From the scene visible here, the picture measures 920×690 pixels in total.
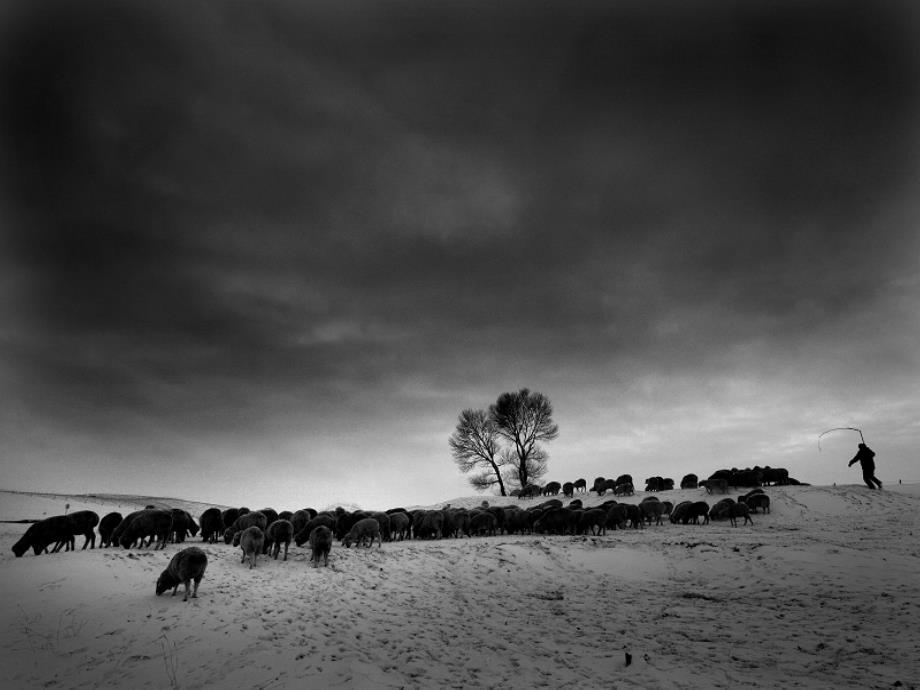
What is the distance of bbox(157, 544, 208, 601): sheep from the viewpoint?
35.6 ft

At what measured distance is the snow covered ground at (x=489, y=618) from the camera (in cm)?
761

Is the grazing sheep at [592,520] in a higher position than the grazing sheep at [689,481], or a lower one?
lower

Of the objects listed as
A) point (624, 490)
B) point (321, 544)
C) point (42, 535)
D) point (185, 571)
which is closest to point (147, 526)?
point (42, 535)

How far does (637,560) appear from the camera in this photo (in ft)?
53.3

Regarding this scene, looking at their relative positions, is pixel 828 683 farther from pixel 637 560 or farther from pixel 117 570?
pixel 117 570

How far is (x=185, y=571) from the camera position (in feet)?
35.6

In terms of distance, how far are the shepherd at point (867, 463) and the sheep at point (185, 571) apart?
1348 inches

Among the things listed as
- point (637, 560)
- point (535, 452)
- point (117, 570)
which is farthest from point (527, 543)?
point (535, 452)

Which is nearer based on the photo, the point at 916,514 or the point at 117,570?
the point at 117,570

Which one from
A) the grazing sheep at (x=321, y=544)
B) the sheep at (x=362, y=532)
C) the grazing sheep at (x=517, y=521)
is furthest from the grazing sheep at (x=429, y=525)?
the grazing sheep at (x=321, y=544)

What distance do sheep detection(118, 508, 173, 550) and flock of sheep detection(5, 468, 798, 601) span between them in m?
0.03

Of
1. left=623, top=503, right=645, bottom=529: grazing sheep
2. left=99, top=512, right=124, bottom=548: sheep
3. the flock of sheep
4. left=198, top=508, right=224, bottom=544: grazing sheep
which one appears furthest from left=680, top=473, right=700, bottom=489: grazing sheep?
left=99, top=512, right=124, bottom=548: sheep

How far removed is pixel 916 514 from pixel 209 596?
28.2 meters

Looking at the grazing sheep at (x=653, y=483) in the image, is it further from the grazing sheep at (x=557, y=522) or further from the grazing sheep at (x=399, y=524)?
the grazing sheep at (x=399, y=524)
